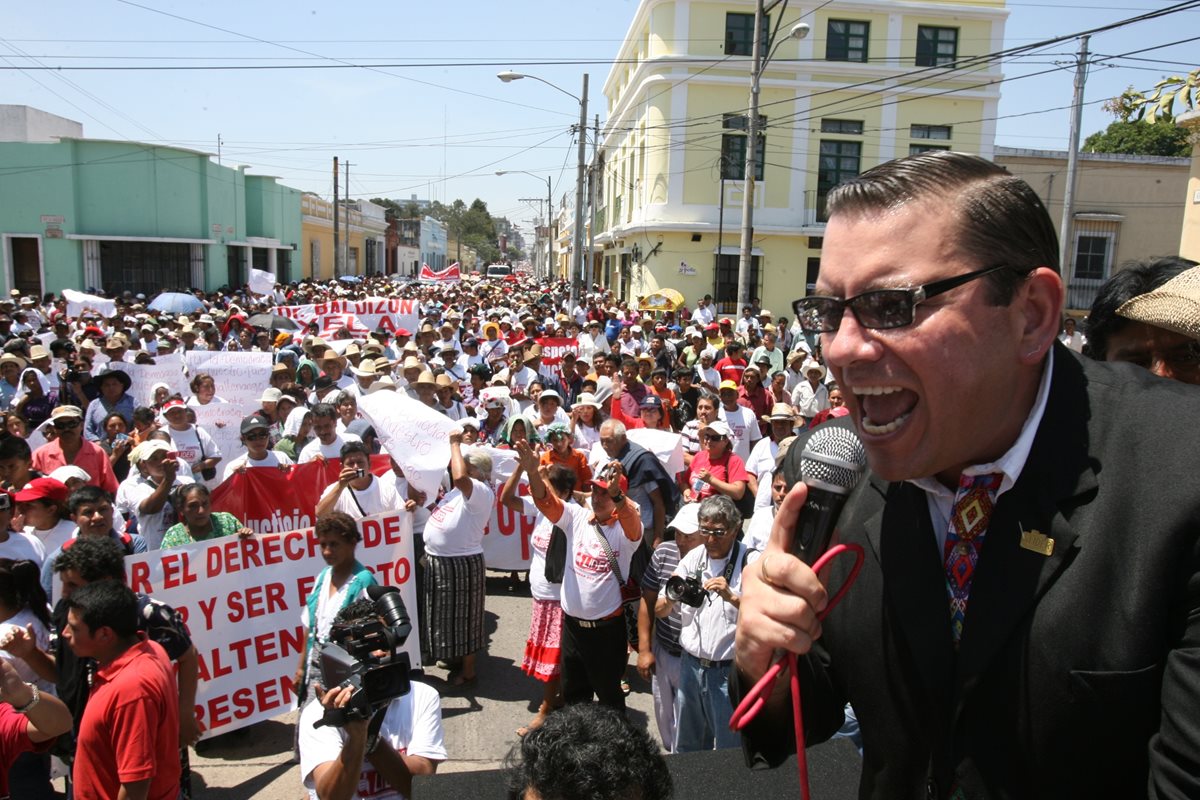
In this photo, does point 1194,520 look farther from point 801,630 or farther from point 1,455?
point 1,455

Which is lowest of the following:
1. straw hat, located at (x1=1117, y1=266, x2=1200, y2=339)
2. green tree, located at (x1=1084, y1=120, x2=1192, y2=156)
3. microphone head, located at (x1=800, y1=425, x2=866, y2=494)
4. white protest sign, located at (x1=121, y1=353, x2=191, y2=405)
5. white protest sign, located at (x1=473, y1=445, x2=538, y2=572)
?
white protest sign, located at (x1=473, y1=445, x2=538, y2=572)

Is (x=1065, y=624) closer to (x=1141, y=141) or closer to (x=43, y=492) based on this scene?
(x=43, y=492)

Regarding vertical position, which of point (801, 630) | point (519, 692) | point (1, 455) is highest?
point (801, 630)

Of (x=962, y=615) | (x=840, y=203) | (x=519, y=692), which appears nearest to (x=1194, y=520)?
(x=962, y=615)

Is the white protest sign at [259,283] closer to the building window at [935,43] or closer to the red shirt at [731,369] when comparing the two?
the red shirt at [731,369]

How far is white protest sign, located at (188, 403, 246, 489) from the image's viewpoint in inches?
368

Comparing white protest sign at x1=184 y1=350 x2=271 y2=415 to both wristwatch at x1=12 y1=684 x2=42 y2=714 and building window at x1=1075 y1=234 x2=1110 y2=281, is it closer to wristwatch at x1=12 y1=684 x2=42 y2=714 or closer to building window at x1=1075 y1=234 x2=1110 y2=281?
wristwatch at x1=12 y1=684 x2=42 y2=714

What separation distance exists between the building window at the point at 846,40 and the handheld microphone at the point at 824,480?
3498 centimetres

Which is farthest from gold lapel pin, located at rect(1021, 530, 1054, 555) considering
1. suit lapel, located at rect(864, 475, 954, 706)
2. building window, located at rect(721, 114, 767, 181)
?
building window, located at rect(721, 114, 767, 181)

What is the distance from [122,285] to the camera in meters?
36.0

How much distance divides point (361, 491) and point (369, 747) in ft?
11.8

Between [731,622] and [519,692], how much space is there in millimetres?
2517

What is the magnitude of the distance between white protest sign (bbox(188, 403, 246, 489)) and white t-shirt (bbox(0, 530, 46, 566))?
389 cm

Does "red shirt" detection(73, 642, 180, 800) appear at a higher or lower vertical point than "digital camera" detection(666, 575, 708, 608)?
lower
